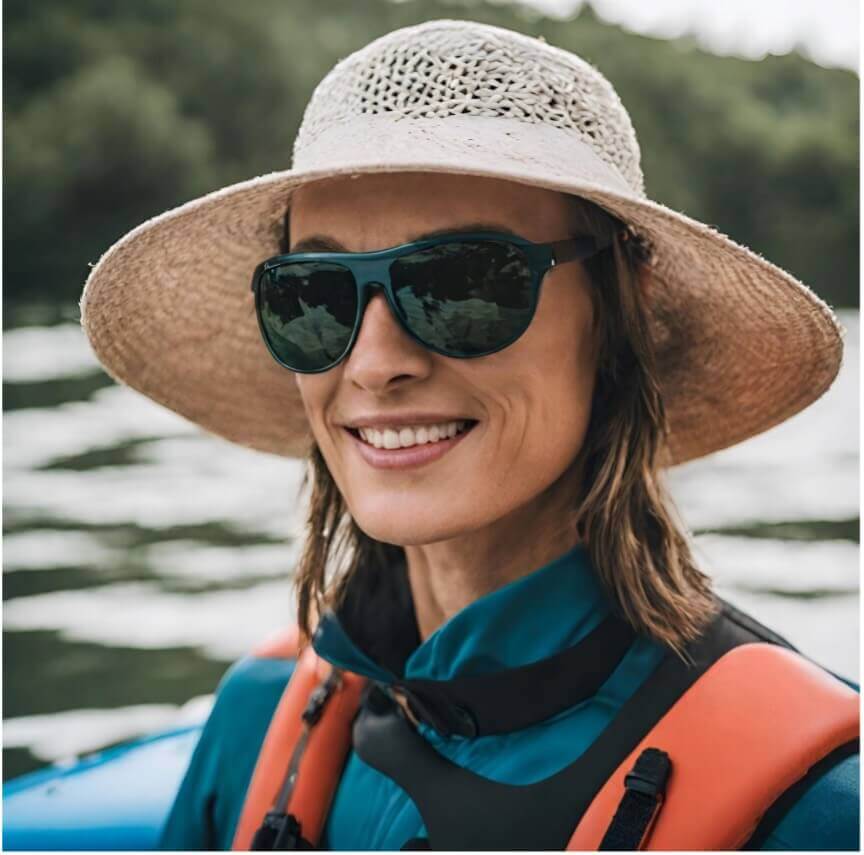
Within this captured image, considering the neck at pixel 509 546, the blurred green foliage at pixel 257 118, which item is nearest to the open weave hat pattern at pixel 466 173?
the neck at pixel 509 546

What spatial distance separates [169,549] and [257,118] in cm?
1893

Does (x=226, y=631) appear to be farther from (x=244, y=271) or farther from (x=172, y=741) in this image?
(x=244, y=271)

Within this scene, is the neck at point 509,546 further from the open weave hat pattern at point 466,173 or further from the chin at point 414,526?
the open weave hat pattern at point 466,173

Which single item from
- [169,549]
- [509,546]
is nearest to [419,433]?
[509,546]

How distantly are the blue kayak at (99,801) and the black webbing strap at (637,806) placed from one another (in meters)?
1.17

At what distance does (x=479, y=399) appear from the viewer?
4.60ft

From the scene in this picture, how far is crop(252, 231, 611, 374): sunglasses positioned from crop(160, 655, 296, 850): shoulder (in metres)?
0.65

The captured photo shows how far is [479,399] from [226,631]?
3.67 m

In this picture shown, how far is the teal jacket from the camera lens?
4.07 ft

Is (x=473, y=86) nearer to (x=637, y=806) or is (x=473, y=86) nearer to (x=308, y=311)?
(x=308, y=311)

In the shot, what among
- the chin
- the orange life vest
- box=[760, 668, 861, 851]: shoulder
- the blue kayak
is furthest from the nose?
the blue kayak

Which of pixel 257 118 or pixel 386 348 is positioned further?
pixel 257 118

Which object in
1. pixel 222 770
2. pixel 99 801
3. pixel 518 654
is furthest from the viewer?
pixel 99 801

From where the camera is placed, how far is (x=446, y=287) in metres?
1.35
